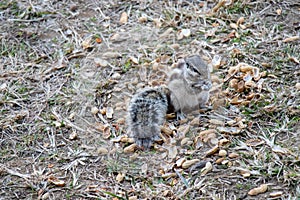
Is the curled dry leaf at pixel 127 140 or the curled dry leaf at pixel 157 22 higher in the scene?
the curled dry leaf at pixel 157 22

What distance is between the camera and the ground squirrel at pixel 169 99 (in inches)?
180

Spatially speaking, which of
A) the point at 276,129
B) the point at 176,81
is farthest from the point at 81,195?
the point at 276,129

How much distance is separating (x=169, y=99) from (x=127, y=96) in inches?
19.6

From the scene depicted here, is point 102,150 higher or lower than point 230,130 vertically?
lower

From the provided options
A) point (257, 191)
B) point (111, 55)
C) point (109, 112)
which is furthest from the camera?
point (111, 55)

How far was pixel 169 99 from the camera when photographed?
480cm

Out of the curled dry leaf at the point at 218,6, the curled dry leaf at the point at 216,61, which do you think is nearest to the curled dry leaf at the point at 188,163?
the curled dry leaf at the point at 216,61

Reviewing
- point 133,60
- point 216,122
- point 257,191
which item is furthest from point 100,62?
point 257,191

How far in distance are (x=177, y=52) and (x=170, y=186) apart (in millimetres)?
1727

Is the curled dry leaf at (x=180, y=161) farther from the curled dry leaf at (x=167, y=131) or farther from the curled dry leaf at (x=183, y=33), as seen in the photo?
the curled dry leaf at (x=183, y=33)

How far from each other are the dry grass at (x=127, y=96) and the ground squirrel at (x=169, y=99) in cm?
14

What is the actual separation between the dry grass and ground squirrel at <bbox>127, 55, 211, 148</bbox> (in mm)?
139

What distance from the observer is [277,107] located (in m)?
4.70

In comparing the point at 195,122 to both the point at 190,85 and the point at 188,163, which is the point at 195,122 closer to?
the point at 190,85
